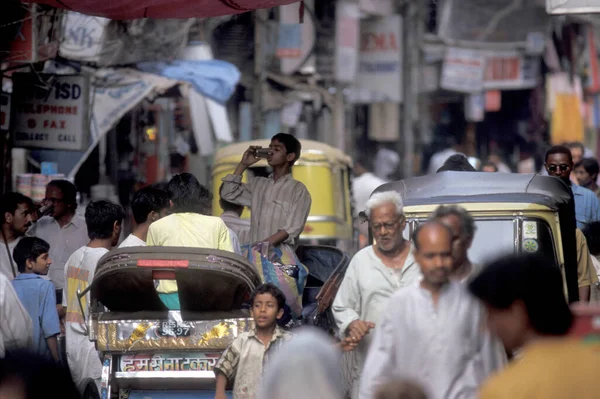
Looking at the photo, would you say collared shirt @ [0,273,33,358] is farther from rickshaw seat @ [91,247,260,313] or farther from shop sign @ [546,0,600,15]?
shop sign @ [546,0,600,15]

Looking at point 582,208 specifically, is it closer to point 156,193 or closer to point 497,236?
point 497,236

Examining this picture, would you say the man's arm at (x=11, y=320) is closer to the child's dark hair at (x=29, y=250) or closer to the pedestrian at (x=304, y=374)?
the child's dark hair at (x=29, y=250)

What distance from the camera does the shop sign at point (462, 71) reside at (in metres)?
30.7

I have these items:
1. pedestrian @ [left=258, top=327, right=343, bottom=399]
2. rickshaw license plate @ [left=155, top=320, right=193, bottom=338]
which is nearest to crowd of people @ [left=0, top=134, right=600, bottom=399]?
pedestrian @ [left=258, top=327, right=343, bottom=399]

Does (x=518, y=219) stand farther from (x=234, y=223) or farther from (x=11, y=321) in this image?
(x=11, y=321)

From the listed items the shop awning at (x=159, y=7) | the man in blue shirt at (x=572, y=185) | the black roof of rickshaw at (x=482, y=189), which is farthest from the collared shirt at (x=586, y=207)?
the shop awning at (x=159, y=7)

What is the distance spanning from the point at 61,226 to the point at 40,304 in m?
1.85

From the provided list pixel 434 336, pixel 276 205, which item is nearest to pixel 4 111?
pixel 276 205

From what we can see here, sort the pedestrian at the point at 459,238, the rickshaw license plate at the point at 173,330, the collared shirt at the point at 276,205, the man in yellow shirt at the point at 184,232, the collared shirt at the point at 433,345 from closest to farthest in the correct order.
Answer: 1. the collared shirt at the point at 433,345
2. the pedestrian at the point at 459,238
3. the rickshaw license plate at the point at 173,330
4. the man in yellow shirt at the point at 184,232
5. the collared shirt at the point at 276,205

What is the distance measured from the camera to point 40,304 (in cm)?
824

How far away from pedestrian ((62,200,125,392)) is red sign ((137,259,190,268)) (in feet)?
2.99

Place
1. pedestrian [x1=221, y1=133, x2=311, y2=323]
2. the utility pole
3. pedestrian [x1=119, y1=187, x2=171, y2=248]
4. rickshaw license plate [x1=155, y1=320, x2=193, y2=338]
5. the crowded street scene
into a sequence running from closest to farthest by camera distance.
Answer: the crowded street scene, rickshaw license plate [x1=155, y1=320, x2=193, y2=338], pedestrian [x1=119, y1=187, x2=171, y2=248], pedestrian [x1=221, y1=133, x2=311, y2=323], the utility pole

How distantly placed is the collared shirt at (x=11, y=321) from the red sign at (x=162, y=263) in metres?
0.88

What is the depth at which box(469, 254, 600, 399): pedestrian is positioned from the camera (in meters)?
3.86
